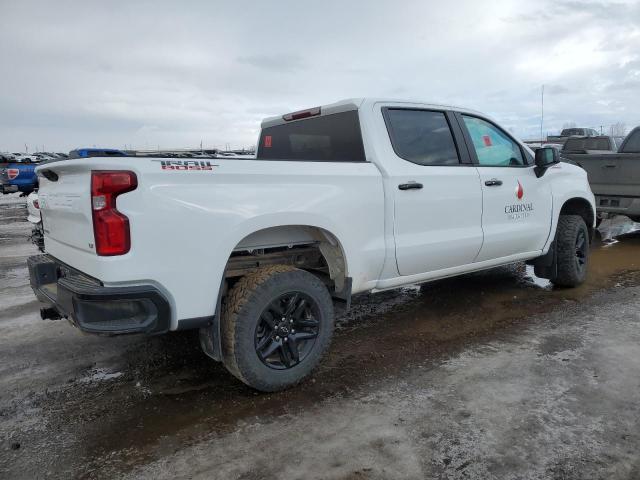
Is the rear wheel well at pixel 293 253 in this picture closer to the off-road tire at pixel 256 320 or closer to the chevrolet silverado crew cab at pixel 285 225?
the chevrolet silverado crew cab at pixel 285 225

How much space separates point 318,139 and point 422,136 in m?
0.87

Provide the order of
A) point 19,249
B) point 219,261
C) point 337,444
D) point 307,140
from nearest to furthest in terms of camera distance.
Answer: point 337,444 < point 219,261 < point 307,140 < point 19,249

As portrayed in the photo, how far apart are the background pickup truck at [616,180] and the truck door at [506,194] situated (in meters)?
3.44

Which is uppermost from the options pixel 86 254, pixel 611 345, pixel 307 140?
pixel 307 140

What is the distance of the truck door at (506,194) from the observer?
4477 millimetres

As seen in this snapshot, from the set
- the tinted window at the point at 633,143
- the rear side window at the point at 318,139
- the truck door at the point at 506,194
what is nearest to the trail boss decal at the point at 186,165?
the rear side window at the point at 318,139

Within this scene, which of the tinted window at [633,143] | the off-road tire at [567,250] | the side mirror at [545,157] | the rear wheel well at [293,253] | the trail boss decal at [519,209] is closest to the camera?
the rear wheel well at [293,253]

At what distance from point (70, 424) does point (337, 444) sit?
1.59 metres

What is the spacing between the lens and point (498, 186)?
454cm

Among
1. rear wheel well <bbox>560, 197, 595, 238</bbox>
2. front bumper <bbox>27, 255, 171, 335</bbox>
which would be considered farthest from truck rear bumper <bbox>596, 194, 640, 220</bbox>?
front bumper <bbox>27, 255, 171, 335</bbox>

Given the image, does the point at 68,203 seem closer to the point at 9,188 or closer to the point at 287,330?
the point at 287,330

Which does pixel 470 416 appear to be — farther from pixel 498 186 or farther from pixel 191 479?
pixel 498 186

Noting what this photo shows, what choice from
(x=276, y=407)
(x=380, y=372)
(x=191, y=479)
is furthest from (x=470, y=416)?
(x=191, y=479)

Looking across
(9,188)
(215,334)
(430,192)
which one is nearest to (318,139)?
(430,192)
